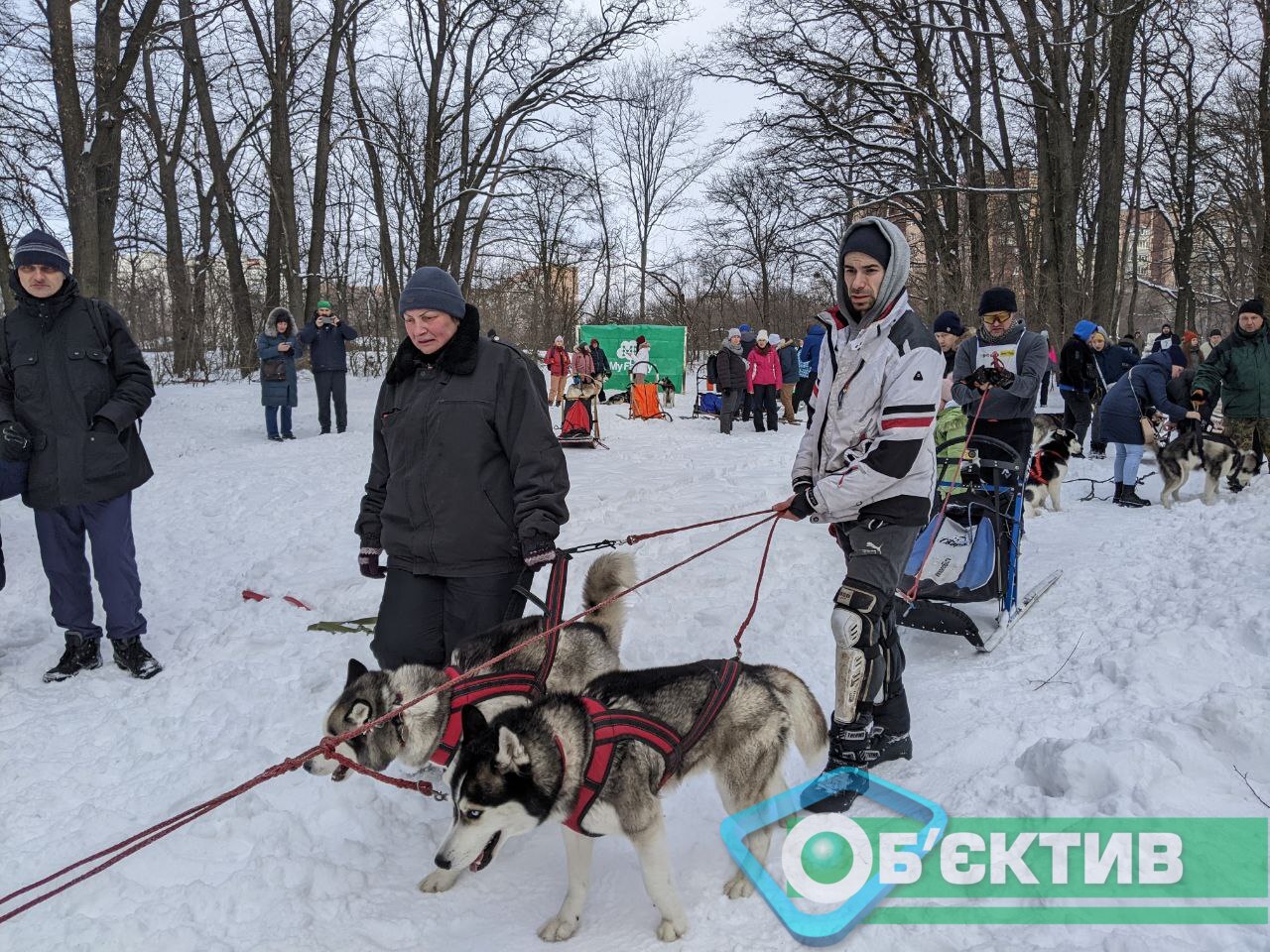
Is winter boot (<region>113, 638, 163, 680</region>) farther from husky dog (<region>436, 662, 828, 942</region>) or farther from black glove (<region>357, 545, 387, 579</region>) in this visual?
husky dog (<region>436, 662, 828, 942</region>)

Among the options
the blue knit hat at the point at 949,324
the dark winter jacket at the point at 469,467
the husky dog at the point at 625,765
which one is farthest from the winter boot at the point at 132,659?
the blue knit hat at the point at 949,324

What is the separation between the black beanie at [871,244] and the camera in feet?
9.73

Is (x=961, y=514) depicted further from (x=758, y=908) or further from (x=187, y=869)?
(x=187, y=869)

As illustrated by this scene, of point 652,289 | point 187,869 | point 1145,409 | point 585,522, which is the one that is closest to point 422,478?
point 187,869

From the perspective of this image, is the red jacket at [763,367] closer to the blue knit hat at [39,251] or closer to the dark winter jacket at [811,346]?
the dark winter jacket at [811,346]

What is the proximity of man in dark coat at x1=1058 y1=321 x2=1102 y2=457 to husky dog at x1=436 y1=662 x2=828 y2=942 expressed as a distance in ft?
35.4

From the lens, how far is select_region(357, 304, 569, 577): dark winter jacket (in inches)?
121

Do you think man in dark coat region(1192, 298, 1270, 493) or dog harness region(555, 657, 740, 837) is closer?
dog harness region(555, 657, 740, 837)

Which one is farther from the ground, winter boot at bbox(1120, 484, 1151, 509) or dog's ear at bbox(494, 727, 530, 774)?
dog's ear at bbox(494, 727, 530, 774)

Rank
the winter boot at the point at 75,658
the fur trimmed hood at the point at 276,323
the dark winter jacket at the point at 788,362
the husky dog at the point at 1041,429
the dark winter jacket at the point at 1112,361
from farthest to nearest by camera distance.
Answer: the dark winter jacket at the point at 788,362
the fur trimmed hood at the point at 276,323
the dark winter jacket at the point at 1112,361
the husky dog at the point at 1041,429
the winter boot at the point at 75,658

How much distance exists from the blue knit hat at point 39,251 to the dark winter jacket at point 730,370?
11894 mm

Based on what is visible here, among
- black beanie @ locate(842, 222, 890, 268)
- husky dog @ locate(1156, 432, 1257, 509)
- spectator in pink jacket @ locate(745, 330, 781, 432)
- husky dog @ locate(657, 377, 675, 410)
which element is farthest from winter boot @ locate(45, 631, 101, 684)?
husky dog @ locate(657, 377, 675, 410)

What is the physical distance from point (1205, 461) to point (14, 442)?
415 inches

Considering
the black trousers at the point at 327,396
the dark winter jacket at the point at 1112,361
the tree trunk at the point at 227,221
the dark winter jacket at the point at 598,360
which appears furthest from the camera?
the dark winter jacket at the point at 598,360
